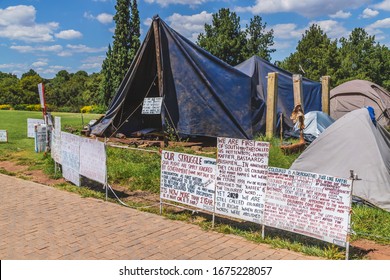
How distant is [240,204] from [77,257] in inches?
93.4

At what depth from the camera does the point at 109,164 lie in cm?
1035

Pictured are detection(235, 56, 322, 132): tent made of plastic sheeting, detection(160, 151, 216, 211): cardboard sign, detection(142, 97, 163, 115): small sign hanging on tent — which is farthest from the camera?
detection(235, 56, 322, 132): tent made of plastic sheeting

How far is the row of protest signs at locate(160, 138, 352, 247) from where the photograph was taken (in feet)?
15.9

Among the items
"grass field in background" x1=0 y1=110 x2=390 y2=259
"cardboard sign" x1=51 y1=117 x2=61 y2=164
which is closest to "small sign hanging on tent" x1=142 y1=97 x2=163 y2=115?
"grass field in background" x1=0 y1=110 x2=390 y2=259

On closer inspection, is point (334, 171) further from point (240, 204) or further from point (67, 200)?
point (67, 200)

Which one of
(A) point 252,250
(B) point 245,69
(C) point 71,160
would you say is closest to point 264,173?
(A) point 252,250

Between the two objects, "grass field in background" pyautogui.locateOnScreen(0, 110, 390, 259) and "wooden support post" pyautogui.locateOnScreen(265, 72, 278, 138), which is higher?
"wooden support post" pyautogui.locateOnScreen(265, 72, 278, 138)

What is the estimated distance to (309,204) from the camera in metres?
5.02

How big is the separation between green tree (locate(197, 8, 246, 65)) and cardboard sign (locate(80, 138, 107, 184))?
37.1 metres

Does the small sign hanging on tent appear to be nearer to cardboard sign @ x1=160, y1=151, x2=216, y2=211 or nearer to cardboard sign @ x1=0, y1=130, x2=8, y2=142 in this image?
cardboard sign @ x1=160, y1=151, x2=216, y2=211

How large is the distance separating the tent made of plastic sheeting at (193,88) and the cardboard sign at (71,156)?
4890mm

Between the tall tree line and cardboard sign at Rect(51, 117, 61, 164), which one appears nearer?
cardboard sign at Rect(51, 117, 61, 164)

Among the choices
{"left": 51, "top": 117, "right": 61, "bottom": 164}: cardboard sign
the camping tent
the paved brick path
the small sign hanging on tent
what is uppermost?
the camping tent

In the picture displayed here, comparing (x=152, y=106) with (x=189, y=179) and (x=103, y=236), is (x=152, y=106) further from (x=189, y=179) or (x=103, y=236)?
(x=103, y=236)
